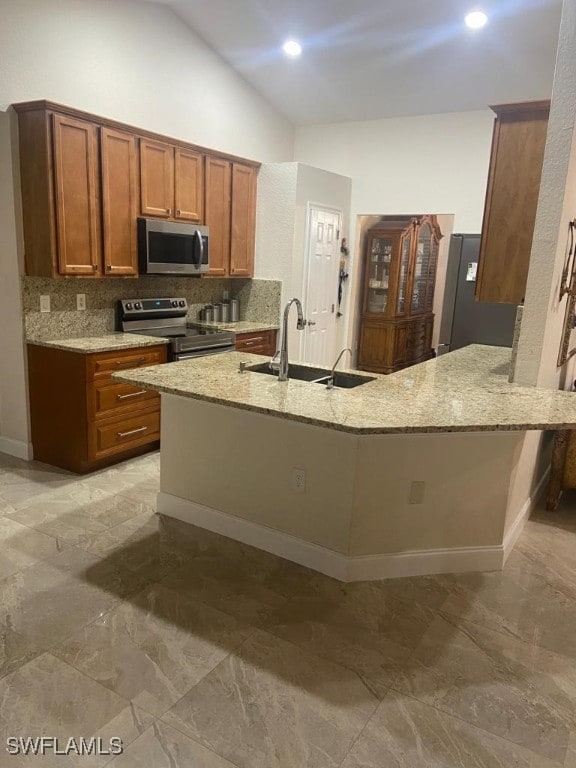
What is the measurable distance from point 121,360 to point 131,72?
7.44 feet

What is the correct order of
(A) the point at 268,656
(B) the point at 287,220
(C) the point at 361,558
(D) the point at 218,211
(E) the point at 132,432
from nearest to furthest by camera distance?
(A) the point at 268,656 → (C) the point at 361,558 → (E) the point at 132,432 → (D) the point at 218,211 → (B) the point at 287,220

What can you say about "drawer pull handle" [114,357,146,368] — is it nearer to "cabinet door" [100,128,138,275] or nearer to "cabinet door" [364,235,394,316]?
"cabinet door" [100,128,138,275]

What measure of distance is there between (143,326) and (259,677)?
10.4 feet

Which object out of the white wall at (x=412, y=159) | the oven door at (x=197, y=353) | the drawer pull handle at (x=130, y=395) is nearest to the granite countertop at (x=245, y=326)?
the oven door at (x=197, y=353)

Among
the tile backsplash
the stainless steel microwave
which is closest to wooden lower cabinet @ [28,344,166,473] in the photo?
the tile backsplash

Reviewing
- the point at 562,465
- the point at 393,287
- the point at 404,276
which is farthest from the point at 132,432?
the point at 404,276

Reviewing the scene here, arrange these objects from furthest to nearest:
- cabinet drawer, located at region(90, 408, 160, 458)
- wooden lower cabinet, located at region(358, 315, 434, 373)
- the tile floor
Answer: wooden lower cabinet, located at region(358, 315, 434, 373), cabinet drawer, located at region(90, 408, 160, 458), the tile floor

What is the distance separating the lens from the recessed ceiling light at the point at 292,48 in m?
4.66

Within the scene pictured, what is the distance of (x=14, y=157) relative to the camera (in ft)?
11.9

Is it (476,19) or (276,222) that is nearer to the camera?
(476,19)

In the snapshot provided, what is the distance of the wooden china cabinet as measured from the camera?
6.83 m

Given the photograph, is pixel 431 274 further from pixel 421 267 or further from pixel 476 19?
pixel 476 19

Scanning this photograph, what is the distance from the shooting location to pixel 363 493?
99.7 inches

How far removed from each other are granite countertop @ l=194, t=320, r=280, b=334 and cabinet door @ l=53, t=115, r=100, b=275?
1.35 m
